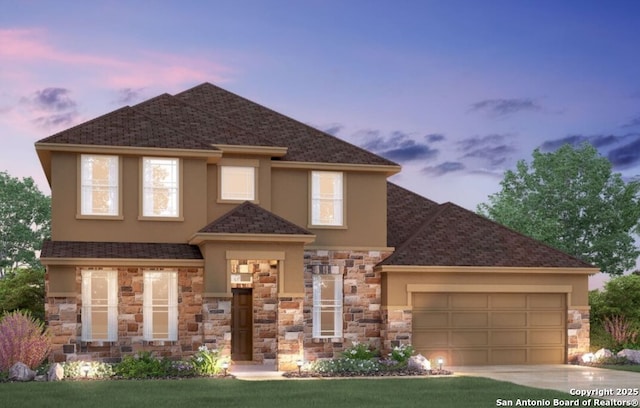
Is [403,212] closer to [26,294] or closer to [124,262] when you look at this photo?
[124,262]

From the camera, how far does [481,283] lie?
1150 inches

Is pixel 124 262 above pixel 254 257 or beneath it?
beneath

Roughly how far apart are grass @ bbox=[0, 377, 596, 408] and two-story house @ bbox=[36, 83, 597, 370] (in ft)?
12.3

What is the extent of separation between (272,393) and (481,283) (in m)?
10.9

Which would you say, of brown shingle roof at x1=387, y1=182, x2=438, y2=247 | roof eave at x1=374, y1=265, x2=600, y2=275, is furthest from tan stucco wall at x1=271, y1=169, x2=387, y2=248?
brown shingle roof at x1=387, y1=182, x2=438, y2=247

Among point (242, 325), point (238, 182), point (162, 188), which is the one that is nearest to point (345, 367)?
point (242, 325)

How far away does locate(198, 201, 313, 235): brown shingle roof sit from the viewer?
25844 mm

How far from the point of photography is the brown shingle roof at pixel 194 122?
27984 millimetres

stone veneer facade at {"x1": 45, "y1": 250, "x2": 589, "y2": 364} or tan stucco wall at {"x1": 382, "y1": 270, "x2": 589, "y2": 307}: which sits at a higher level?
tan stucco wall at {"x1": 382, "y1": 270, "x2": 589, "y2": 307}

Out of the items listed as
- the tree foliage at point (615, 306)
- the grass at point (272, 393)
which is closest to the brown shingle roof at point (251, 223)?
the grass at point (272, 393)

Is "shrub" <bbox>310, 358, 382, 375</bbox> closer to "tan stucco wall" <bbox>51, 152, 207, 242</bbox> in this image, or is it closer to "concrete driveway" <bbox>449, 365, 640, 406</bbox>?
"concrete driveway" <bbox>449, 365, 640, 406</bbox>

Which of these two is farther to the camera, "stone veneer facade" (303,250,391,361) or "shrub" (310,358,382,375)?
"stone veneer facade" (303,250,391,361)

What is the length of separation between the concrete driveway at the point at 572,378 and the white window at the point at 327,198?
556cm

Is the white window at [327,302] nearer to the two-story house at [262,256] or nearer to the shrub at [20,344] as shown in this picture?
the two-story house at [262,256]
